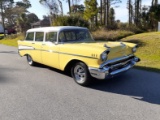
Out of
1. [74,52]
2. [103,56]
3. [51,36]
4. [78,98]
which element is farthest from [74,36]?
[78,98]

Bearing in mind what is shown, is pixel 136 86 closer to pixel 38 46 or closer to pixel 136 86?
pixel 136 86

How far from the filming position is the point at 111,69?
4867mm

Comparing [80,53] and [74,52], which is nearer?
[80,53]

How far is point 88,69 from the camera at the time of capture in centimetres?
496

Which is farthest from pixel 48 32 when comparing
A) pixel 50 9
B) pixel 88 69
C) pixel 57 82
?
pixel 50 9

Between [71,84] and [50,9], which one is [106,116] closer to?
[71,84]

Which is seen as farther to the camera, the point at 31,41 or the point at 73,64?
the point at 31,41

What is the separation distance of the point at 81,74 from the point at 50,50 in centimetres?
152

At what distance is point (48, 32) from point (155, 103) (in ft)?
13.7

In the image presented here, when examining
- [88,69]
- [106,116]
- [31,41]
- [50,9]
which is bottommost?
[106,116]

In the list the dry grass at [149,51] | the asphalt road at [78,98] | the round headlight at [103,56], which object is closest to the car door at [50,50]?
the asphalt road at [78,98]

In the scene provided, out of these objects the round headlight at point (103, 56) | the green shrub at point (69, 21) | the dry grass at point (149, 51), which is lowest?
the dry grass at point (149, 51)

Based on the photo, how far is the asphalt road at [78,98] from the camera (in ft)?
11.9

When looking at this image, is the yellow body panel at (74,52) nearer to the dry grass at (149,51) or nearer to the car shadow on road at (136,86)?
the car shadow on road at (136,86)
